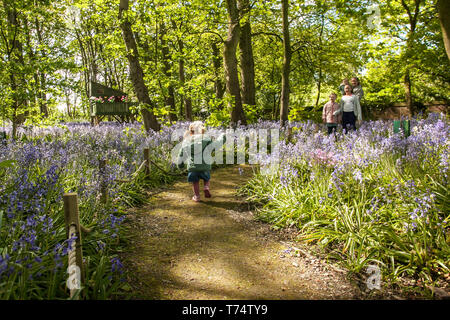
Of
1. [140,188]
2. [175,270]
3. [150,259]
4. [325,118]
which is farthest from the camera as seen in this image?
[325,118]

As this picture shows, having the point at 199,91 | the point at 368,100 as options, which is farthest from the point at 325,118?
the point at 368,100

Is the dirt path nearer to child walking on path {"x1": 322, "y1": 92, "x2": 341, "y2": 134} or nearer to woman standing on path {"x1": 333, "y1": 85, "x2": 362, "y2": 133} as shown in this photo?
child walking on path {"x1": 322, "y1": 92, "x2": 341, "y2": 134}

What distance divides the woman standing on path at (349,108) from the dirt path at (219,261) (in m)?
4.99

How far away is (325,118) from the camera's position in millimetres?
8414

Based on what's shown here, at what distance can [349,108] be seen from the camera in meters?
7.92

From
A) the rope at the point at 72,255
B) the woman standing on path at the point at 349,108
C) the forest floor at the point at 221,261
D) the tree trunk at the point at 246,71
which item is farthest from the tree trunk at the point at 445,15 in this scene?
the tree trunk at the point at 246,71

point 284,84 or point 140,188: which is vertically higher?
point 284,84

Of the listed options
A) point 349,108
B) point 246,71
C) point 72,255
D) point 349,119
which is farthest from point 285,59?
point 72,255

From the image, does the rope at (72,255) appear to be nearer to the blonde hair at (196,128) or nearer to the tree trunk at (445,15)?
the blonde hair at (196,128)

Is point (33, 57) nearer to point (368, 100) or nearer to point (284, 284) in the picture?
point (284, 284)

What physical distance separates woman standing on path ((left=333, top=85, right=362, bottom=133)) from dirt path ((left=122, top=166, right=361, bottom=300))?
4.99 meters

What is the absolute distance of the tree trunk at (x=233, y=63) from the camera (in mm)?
9219

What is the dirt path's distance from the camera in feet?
8.25
